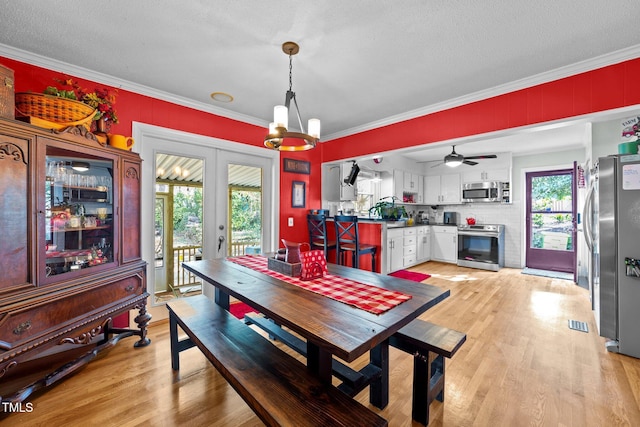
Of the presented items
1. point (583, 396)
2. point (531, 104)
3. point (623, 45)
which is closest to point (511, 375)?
point (583, 396)

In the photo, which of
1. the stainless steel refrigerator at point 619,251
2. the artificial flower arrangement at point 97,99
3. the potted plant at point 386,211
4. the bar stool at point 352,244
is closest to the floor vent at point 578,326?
the stainless steel refrigerator at point 619,251

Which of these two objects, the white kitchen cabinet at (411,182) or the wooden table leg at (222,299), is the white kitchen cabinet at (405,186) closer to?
the white kitchen cabinet at (411,182)

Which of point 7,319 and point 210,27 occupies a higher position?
point 210,27

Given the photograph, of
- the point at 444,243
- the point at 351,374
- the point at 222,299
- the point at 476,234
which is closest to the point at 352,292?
the point at 351,374

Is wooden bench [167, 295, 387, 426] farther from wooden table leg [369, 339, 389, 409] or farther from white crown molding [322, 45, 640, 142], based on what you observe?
white crown molding [322, 45, 640, 142]

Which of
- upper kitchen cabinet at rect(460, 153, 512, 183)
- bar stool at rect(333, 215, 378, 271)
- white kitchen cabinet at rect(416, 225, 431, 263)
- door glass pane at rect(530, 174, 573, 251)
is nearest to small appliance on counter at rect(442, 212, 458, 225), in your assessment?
white kitchen cabinet at rect(416, 225, 431, 263)

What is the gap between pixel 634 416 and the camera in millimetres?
1545

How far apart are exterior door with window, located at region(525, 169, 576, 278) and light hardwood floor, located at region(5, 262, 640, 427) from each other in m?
3.07

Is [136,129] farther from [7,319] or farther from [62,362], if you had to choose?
[62,362]

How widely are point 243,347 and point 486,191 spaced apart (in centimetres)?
571

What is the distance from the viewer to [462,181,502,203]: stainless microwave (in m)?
5.46

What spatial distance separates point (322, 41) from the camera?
1969 millimetres

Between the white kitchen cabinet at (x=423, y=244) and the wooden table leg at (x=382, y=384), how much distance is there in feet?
14.1

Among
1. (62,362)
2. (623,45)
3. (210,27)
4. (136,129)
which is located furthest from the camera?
(136,129)
